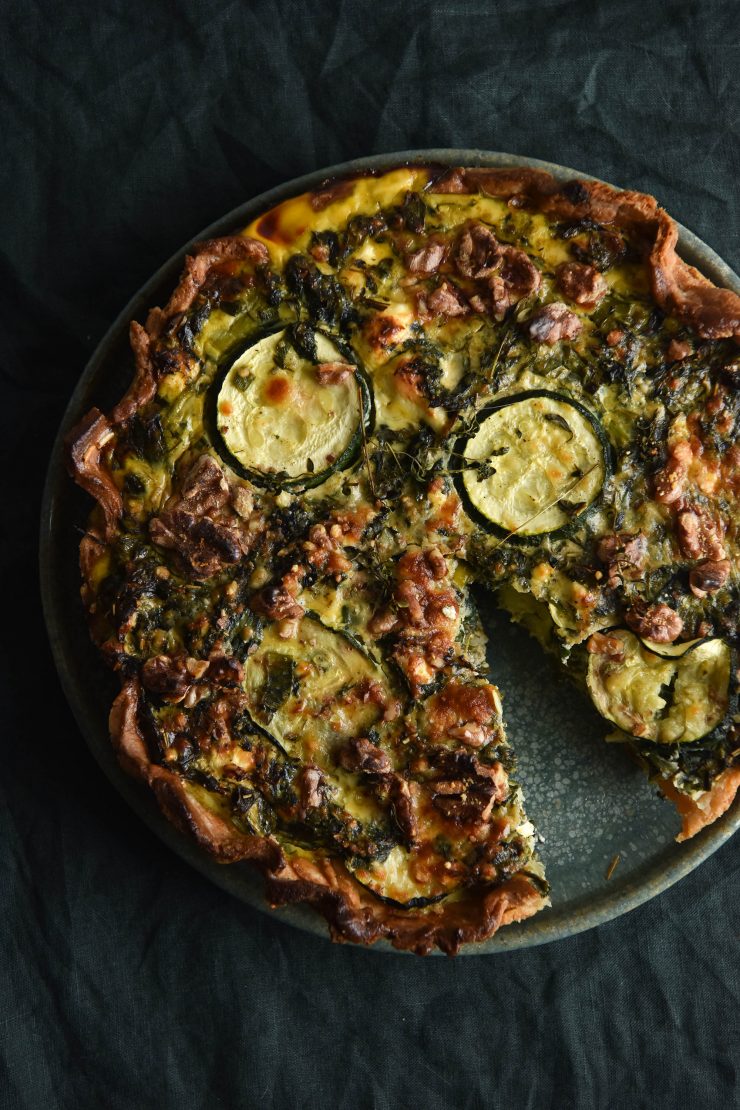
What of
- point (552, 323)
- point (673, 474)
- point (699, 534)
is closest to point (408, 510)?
point (552, 323)

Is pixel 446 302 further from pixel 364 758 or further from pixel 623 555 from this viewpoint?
pixel 364 758

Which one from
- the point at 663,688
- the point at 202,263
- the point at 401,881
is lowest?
the point at 401,881

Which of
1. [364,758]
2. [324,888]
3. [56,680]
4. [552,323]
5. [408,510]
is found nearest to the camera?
[324,888]

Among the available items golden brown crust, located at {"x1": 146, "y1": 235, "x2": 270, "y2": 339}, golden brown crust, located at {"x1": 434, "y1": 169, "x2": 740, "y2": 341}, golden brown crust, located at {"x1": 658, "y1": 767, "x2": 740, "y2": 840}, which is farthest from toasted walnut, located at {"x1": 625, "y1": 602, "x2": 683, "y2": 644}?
golden brown crust, located at {"x1": 146, "y1": 235, "x2": 270, "y2": 339}

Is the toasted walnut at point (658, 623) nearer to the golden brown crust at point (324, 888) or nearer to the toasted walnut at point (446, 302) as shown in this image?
the golden brown crust at point (324, 888)

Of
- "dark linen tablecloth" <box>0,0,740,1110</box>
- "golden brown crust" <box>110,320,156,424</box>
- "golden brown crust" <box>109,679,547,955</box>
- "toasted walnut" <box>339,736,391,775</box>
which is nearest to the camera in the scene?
"golden brown crust" <box>109,679,547,955</box>

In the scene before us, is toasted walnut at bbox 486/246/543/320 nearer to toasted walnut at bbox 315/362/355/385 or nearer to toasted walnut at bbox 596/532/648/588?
toasted walnut at bbox 315/362/355/385
